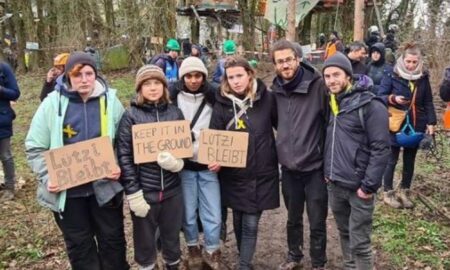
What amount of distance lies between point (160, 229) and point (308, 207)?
1.28 m

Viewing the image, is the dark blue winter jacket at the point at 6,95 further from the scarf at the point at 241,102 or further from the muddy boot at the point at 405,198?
the muddy boot at the point at 405,198

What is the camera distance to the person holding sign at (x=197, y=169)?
13.2ft

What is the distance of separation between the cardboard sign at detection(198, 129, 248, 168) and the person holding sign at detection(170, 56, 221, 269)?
105 mm

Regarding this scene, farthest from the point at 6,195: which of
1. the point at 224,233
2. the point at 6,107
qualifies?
the point at 224,233

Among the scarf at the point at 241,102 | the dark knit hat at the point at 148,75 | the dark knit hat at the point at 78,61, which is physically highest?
the dark knit hat at the point at 78,61

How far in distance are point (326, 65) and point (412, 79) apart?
2.10m

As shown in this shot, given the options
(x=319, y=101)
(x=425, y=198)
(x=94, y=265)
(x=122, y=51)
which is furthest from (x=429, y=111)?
(x=122, y=51)

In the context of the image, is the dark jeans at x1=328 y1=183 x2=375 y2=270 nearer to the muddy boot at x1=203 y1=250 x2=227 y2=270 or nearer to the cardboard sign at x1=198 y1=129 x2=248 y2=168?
the cardboard sign at x1=198 y1=129 x2=248 y2=168

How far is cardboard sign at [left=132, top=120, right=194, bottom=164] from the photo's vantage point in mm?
3688

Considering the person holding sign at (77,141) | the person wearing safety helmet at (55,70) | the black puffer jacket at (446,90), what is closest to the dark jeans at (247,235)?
the person holding sign at (77,141)

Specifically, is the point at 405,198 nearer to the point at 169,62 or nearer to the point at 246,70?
the point at 246,70

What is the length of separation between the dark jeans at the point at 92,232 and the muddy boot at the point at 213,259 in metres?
0.80

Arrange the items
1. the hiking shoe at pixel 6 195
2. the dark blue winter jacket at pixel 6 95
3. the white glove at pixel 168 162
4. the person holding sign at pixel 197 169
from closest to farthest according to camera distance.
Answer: the white glove at pixel 168 162 → the person holding sign at pixel 197 169 → the dark blue winter jacket at pixel 6 95 → the hiking shoe at pixel 6 195

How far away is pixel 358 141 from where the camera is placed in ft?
11.8
